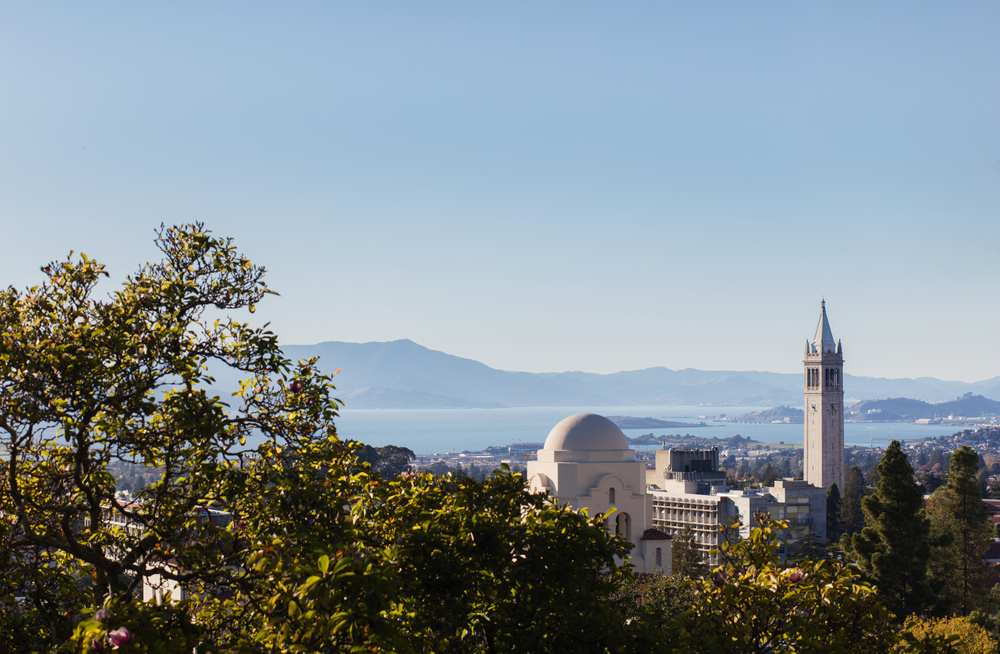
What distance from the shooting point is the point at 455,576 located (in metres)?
7.53

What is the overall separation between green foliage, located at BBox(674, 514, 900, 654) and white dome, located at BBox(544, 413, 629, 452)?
2783cm

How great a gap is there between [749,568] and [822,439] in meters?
91.6

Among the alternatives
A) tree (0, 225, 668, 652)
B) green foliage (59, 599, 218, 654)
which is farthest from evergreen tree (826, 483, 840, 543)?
green foliage (59, 599, 218, 654)

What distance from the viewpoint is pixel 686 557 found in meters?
40.1

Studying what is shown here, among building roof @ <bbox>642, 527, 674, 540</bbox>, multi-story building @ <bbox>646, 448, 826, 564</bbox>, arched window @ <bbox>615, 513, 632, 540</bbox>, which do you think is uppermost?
arched window @ <bbox>615, 513, 632, 540</bbox>

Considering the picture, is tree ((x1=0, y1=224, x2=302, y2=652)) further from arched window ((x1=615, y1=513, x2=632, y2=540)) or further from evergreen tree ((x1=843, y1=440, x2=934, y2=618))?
arched window ((x1=615, y1=513, x2=632, y2=540))

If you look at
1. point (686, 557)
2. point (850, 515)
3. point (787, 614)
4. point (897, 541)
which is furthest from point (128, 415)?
point (850, 515)

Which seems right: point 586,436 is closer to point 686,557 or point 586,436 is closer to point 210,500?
point 686,557

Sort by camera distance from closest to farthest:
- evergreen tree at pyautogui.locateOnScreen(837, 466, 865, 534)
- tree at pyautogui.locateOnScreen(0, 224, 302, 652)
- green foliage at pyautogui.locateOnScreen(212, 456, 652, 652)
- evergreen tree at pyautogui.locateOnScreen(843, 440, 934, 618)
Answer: green foliage at pyautogui.locateOnScreen(212, 456, 652, 652), tree at pyautogui.locateOnScreen(0, 224, 302, 652), evergreen tree at pyautogui.locateOnScreen(843, 440, 934, 618), evergreen tree at pyautogui.locateOnScreen(837, 466, 865, 534)

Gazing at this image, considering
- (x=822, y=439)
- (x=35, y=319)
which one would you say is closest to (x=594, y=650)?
(x=35, y=319)

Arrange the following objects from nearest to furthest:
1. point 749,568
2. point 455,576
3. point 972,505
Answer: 1. point 455,576
2. point 749,568
3. point 972,505

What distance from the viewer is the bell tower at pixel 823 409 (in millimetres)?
93875

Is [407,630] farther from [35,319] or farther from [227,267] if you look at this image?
[35,319]

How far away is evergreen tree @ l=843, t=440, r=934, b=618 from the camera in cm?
2630
